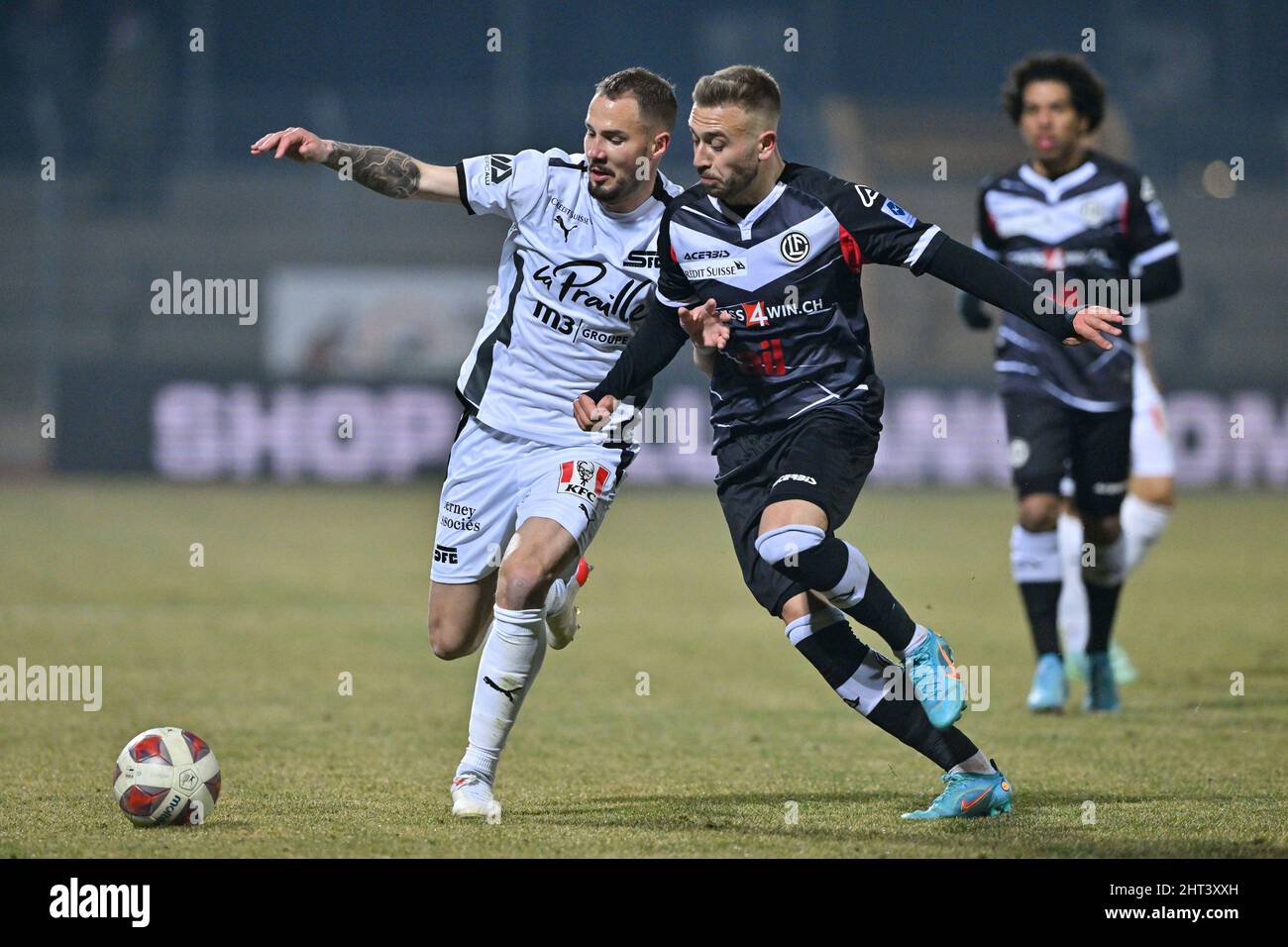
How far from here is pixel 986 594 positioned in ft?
40.1

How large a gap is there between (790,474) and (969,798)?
3.51ft

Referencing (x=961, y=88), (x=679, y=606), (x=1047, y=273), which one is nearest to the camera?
(x=1047, y=273)

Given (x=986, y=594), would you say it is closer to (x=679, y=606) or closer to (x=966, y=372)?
(x=679, y=606)

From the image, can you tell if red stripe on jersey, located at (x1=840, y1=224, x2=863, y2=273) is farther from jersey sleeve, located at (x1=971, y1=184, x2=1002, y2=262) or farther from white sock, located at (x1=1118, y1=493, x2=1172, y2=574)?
white sock, located at (x1=1118, y1=493, x2=1172, y2=574)

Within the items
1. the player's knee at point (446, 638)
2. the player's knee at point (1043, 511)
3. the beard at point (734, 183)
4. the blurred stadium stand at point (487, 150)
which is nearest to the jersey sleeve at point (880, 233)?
the beard at point (734, 183)

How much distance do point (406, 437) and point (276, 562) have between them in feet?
27.6

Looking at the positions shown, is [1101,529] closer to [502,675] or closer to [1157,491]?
[1157,491]

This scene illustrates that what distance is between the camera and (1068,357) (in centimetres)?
763

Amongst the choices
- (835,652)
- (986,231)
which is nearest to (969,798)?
(835,652)

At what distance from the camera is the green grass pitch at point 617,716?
4734 mm

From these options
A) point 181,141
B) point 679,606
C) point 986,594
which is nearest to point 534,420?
point 679,606

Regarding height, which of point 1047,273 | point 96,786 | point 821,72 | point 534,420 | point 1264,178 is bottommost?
point 96,786

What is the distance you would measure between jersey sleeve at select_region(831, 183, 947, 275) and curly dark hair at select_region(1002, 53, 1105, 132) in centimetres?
303

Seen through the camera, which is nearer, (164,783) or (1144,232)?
(164,783)
